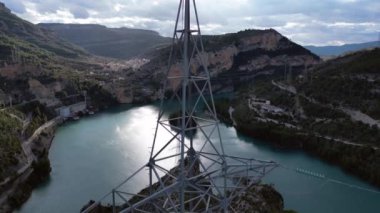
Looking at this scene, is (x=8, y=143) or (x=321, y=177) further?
(x=8, y=143)

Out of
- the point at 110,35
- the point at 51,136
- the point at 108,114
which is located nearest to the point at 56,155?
the point at 51,136

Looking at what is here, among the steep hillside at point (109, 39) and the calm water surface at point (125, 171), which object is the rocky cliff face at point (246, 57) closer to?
the calm water surface at point (125, 171)

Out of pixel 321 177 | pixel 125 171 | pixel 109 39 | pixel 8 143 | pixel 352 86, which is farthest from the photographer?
pixel 109 39

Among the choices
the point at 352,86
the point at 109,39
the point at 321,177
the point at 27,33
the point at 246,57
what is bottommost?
the point at 321,177

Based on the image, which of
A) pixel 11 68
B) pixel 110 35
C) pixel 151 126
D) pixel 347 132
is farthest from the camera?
pixel 110 35

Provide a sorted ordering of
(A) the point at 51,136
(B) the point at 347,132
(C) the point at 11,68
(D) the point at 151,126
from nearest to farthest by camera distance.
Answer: (B) the point at 347,132 < (A) the point at 51,136 < (D) the point at 151,126 < (C) the point at 11,68

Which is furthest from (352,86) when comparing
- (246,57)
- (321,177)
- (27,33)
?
(27,33)

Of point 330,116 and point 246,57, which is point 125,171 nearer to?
point 330,116

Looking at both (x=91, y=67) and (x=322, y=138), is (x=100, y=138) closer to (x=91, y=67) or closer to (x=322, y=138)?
(x=322, y=138)
